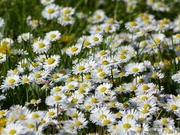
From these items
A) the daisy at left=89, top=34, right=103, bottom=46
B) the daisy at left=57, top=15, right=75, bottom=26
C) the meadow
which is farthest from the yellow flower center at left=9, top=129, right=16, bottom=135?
the daisy at left=57, top=15, right=75, bottom=26

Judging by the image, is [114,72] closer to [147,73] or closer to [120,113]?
[147,73]

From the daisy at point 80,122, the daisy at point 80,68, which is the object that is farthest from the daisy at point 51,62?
the daisy at point 80,122

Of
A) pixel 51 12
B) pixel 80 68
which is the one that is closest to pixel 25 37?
pixel 51 12

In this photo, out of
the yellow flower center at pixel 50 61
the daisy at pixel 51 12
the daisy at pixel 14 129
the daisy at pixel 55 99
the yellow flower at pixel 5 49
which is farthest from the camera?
the daisy at pixel 51 12

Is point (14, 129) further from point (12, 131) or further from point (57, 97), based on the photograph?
point (57, 97)

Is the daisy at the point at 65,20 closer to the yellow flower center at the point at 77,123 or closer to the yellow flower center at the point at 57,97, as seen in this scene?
the yellow flower center at the point at 57,97

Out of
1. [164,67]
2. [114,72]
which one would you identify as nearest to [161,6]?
[164,67]

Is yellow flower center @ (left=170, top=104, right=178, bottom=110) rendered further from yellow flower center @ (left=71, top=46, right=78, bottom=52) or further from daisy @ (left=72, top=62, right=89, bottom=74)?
yellow flower center @ (left=71, top=46, right=78, bottom=52)
